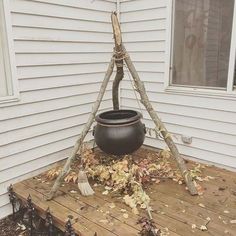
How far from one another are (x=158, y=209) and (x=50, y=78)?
1.89 m

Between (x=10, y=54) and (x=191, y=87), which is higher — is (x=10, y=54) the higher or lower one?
the higher one

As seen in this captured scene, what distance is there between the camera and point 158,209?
254 cm

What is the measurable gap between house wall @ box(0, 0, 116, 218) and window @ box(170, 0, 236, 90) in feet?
3.45

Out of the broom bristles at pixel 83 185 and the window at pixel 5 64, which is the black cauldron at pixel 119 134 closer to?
the broom bristles at pixel 83 185

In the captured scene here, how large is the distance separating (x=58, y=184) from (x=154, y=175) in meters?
1.09

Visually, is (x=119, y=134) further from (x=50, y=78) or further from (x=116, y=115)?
(x=50, y=78)

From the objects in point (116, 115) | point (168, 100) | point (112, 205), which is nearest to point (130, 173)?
point (112, 205)

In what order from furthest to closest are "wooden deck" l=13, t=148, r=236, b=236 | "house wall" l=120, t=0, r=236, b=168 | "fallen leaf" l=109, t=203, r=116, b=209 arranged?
"house wall" l=120, t=0, r=236, b=168, "fallen leaf" l=109, t=203, r=116, b=209, "wooden deck" l=13, t=148, r=236, b=236

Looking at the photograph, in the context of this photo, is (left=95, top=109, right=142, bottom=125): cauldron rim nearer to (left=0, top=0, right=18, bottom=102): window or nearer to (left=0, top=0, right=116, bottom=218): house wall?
(left=0, top=0, right=116, bottom=218): house wall

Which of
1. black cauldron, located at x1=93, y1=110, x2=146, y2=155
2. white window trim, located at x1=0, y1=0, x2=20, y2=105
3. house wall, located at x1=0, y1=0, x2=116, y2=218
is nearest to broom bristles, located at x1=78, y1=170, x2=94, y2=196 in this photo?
black cauldron, located at x1=93, y1=110, x2=146, y2=155

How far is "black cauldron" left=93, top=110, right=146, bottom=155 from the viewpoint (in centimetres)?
289

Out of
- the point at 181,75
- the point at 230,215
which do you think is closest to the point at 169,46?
the point at 181,75

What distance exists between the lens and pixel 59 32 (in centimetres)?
323

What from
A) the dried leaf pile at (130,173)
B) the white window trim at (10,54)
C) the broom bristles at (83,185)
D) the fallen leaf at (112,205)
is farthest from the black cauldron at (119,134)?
the white window trim at (10,54)
